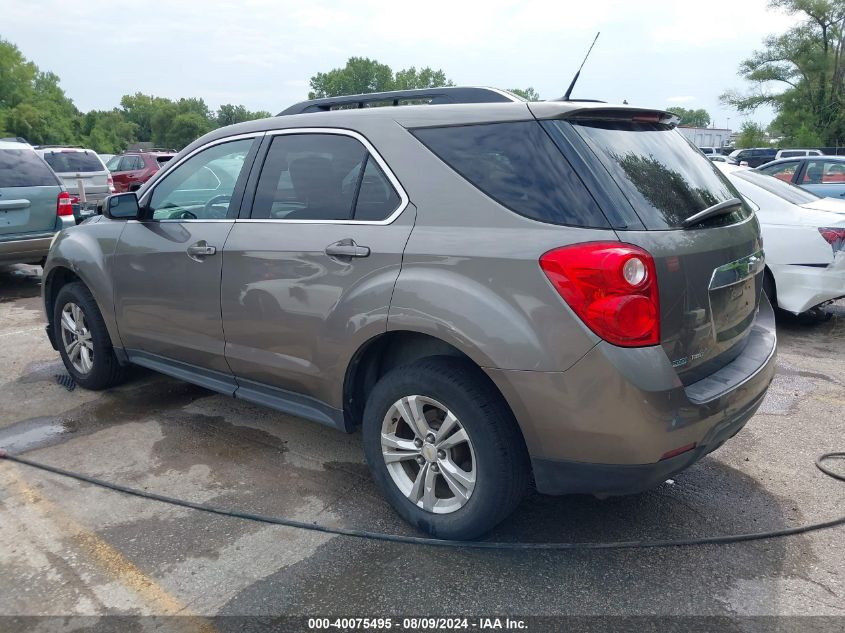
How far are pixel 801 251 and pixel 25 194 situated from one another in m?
8.19

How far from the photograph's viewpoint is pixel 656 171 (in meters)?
2.91

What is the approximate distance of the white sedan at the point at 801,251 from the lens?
6035mm

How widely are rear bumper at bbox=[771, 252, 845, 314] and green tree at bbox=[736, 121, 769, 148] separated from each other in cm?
4238

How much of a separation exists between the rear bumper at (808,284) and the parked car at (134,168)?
16.6 metres

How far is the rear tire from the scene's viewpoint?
4.75m

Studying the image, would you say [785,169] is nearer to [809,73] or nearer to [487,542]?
[487,542]

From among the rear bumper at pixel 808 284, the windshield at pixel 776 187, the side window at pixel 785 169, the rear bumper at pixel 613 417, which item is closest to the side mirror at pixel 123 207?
the rear bumper at pixel 613 417

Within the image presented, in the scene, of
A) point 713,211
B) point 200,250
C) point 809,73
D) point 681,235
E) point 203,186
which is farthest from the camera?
point 809,73

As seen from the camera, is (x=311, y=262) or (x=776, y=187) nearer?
(x=311, y=262)

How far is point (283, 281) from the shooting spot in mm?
3418

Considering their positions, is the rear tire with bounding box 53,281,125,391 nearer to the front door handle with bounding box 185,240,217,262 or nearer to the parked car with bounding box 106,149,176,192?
the front door handle with bounding box 185,240,217,262

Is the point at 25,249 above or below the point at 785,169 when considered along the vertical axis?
above

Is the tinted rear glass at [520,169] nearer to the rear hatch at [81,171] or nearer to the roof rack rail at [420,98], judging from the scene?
the roof rack rail at [420,98]

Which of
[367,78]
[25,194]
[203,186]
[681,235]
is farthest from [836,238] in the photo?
[367,78]
